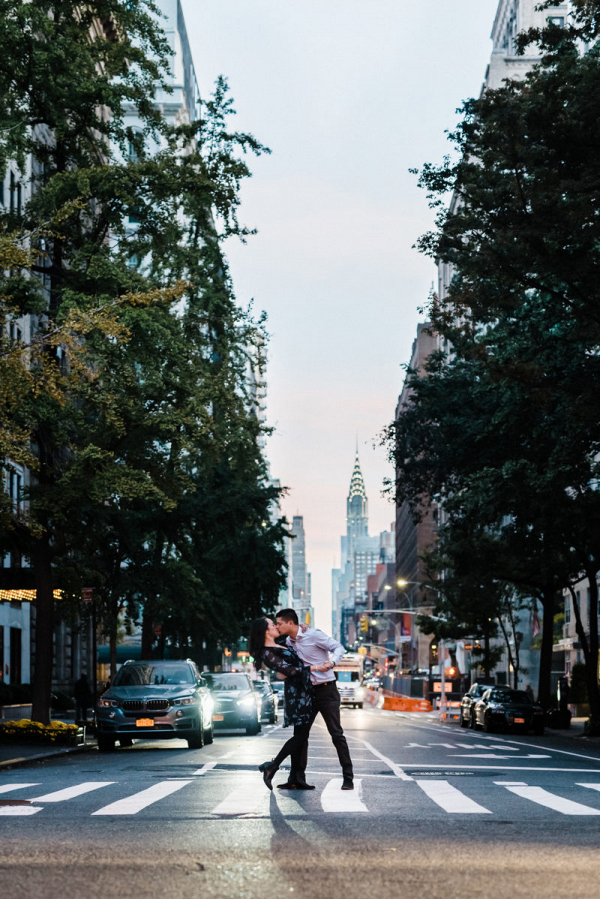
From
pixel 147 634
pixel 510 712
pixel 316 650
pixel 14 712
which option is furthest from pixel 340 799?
pixel 147 634

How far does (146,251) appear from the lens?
97.5ft

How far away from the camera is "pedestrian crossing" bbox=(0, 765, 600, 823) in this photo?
39.8ft

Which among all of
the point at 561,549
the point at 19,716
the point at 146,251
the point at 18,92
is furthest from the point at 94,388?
the point at 19,716

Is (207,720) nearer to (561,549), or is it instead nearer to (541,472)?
(541,472)

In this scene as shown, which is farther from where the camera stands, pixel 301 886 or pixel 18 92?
pixel 18 92

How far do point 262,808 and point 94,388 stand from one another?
14.8m

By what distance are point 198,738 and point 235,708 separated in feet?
32.7

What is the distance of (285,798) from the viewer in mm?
13289

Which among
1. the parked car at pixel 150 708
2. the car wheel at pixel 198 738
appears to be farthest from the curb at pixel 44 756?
the car wheel at pixel 198 738

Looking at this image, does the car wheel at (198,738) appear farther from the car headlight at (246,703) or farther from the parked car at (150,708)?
the car headlight at (246,703)

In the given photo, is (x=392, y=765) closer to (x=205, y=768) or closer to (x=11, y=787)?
(x=205, y=768)

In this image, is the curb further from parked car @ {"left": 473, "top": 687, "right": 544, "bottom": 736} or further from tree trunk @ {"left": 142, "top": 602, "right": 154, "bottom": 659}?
tree trunk @ {"left": 142, "top": 602, "right": 154, "bottom": 659}

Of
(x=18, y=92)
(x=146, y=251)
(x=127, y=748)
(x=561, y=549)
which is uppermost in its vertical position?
(x=18, y=92)

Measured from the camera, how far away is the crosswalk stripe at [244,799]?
12.0 metres
